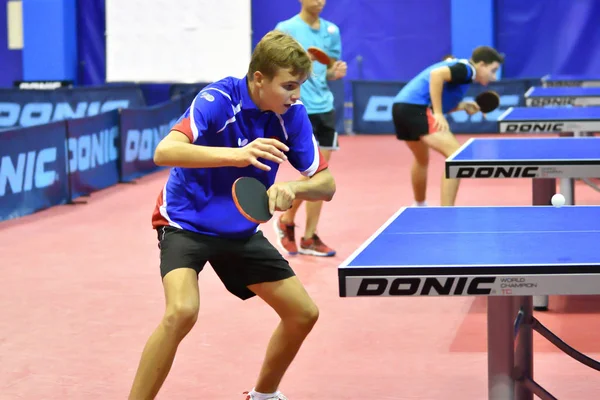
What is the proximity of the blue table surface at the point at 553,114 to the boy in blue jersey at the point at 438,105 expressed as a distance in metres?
0.32

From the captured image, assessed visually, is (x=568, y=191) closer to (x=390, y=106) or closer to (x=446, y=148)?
(x=446, y=148)

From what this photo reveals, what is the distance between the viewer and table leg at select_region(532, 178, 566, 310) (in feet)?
17.0

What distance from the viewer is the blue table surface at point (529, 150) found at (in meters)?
4.87

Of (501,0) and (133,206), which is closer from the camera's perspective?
(133,206)

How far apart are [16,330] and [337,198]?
4.51 meters

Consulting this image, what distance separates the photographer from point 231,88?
3.41m

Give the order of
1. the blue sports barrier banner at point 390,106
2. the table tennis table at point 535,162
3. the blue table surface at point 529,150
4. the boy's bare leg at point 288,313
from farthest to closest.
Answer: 1. the blue sports barrier banner at point 390,106
2. the blue table surface at point 529,150
3. the table tennis table at point 535,162
4. the boy's bare leg at point 288,313

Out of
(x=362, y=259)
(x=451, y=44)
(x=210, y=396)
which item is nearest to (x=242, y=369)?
(x=210, y=396)

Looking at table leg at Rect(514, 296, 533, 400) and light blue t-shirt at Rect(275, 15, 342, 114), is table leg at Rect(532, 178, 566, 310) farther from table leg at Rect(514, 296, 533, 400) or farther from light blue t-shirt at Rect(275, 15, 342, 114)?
light blue t-shirt at Rect(275, 15, 342, 114)

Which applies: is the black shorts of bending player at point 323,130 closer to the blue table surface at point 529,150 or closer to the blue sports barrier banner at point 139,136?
the blue table surface at point 529,150

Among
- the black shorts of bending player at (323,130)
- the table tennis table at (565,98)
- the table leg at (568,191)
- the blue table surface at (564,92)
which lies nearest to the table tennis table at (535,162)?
the table leg at (568,191)

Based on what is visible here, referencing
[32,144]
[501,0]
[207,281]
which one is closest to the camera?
[207,281]

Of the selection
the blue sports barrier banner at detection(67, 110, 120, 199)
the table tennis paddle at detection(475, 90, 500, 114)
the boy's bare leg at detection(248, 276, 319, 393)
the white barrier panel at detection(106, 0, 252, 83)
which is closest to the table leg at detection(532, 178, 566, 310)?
the boy's bare leg at detection(248, 276, 319, 393)

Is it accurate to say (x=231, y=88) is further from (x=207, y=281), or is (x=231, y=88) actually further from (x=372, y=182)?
(x=372, y=182)
